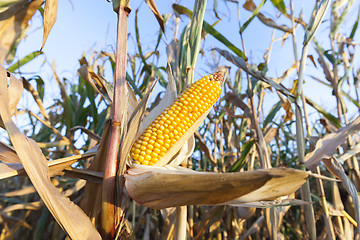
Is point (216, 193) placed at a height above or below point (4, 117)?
below

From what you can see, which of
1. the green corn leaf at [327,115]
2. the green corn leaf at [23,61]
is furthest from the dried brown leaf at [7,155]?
the green corn leaf at [327,115]

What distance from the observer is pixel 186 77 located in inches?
51.7

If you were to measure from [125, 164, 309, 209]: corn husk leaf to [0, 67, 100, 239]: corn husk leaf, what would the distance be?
0.16m

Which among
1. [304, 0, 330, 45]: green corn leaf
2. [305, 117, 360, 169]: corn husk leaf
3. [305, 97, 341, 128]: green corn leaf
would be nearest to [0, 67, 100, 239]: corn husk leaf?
[305, 117, 360, 169]: corn husk leaf

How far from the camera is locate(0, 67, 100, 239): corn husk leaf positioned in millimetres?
624

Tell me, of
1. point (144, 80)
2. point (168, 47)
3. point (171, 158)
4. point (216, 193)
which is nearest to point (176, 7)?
point (168, 47)

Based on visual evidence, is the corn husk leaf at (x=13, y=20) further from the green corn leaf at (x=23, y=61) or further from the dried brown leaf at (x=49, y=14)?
the green corn leaf at (x=23, y=61)

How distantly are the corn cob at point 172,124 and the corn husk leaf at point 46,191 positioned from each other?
261mm

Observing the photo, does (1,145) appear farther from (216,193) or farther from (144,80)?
(144,80)

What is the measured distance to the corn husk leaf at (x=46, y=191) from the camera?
624 mm

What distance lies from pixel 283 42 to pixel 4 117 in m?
2.50

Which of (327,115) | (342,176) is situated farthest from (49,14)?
(327,115)

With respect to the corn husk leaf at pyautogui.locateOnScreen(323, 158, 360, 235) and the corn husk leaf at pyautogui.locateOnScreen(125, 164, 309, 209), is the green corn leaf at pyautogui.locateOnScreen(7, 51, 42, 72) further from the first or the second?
the corn husk leaf at pyautogui.locateOnScreen(323, 158, 360, 235)

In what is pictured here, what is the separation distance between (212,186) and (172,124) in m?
0.42
